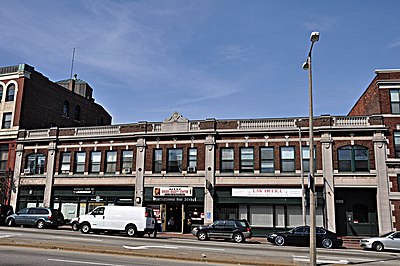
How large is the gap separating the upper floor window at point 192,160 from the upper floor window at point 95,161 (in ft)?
27.7

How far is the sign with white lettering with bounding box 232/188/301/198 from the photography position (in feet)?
97.9

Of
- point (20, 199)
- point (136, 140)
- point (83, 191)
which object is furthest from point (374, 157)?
point (20, 199)

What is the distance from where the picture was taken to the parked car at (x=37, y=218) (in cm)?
2927

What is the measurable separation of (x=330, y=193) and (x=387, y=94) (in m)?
8.92

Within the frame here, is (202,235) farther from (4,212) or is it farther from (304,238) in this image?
(4,212)

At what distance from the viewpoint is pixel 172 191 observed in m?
32.3

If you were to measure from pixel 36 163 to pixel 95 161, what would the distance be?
20.4 ft

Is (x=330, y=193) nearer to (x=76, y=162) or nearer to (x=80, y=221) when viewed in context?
(x=80, y=221)

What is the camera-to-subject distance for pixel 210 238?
2694cm

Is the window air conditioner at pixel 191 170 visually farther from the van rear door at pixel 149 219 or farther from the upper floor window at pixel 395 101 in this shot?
the upper floor window at pixel 395 101

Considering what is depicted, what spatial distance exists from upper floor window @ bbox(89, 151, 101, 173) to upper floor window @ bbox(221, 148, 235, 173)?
1126cm

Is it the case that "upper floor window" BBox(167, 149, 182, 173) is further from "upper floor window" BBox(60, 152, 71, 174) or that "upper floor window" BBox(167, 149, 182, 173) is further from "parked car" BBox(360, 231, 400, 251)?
"parked car" BBox(360, 231, 400, 251)

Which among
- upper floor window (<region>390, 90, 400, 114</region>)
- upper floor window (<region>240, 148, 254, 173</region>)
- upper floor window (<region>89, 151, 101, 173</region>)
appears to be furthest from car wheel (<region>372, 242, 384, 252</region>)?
upper floor window (<region>89, 151, 101, 173</region>)

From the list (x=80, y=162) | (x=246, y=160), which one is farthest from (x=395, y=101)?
(x=80, y=162)
